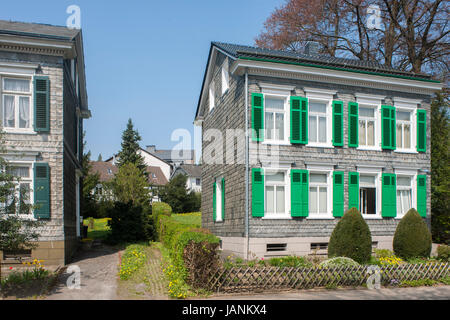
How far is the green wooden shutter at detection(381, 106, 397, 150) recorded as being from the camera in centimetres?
1944

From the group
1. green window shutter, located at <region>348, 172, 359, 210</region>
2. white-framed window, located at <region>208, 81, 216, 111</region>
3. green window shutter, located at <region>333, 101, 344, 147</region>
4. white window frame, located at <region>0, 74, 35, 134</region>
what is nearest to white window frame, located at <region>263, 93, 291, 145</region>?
green window shutter, located at <region>333, 101, 344, 147</region>

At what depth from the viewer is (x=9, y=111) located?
597 inches

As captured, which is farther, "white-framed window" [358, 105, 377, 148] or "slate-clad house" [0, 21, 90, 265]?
"white-framed window" [358, 105, 377, 148]

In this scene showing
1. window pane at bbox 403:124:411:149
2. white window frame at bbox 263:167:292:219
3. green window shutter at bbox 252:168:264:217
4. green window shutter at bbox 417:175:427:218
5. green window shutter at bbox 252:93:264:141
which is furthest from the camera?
window pane at bbox 403:124:411:149

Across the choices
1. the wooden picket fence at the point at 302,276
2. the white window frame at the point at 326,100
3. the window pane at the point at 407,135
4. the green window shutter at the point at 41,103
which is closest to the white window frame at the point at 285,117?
the white window frame at the point at 326,100

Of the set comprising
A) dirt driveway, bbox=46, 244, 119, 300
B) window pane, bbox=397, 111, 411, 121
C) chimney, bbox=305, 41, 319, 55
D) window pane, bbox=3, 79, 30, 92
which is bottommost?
dirt driveway, bbox=46, 244, 119, 300

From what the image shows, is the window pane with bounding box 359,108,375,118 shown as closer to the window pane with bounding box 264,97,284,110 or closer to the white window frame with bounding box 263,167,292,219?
the window pane with bounding box 264,97,284,110

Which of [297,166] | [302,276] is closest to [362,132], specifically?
[297,166]

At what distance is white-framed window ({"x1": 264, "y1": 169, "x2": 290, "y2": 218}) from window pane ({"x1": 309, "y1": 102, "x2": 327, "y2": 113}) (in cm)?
312

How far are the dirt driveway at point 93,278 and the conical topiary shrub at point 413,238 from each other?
10.8 m

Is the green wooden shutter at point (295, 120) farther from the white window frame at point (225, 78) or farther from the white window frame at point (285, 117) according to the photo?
the white window frame at point (225, 78)

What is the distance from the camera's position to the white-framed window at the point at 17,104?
1509cm
